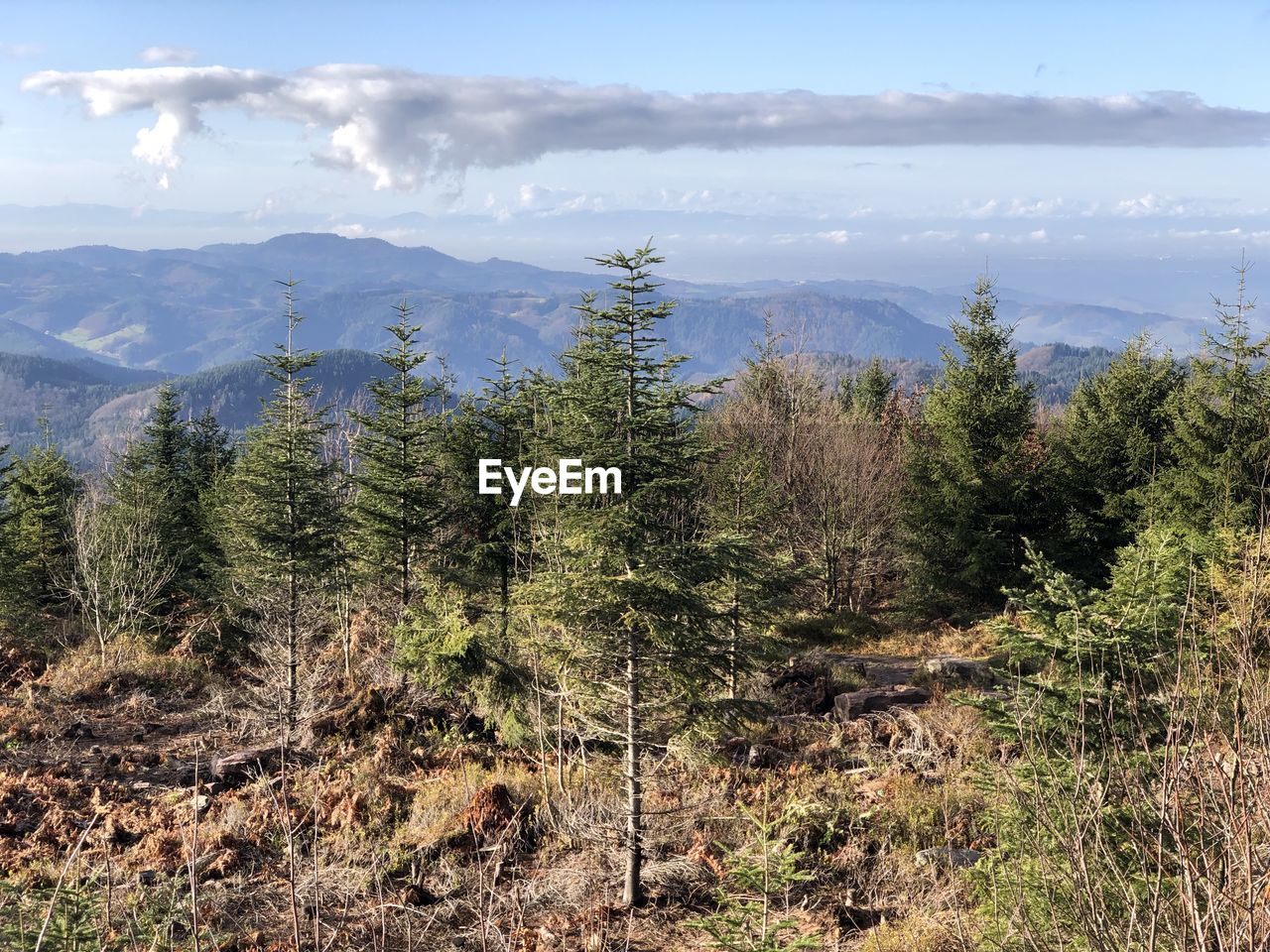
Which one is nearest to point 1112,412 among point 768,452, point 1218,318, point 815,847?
point 1218,318

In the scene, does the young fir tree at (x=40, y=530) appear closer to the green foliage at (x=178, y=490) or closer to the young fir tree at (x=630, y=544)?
the green foliage at (x=178, y=490)

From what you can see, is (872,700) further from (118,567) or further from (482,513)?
(118,567)

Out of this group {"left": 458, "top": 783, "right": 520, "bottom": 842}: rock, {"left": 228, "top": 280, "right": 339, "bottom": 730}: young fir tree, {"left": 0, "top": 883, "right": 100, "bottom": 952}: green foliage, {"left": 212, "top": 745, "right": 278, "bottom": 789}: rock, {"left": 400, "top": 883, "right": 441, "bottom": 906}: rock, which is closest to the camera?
{"left": 0, "top": 883, "right": 100, "bottom": 952}: green foliage

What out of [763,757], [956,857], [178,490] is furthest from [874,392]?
[956,857]

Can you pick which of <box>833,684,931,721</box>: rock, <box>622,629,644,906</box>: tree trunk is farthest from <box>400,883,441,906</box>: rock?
<box>833,684,931,721</box>: rock

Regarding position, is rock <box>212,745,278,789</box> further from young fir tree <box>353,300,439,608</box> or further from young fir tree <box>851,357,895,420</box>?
young fir tree <box>851,357,895,420</box>

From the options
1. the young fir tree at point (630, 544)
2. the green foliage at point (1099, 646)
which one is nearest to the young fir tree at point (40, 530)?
the young fir tree at point (630, 544)
